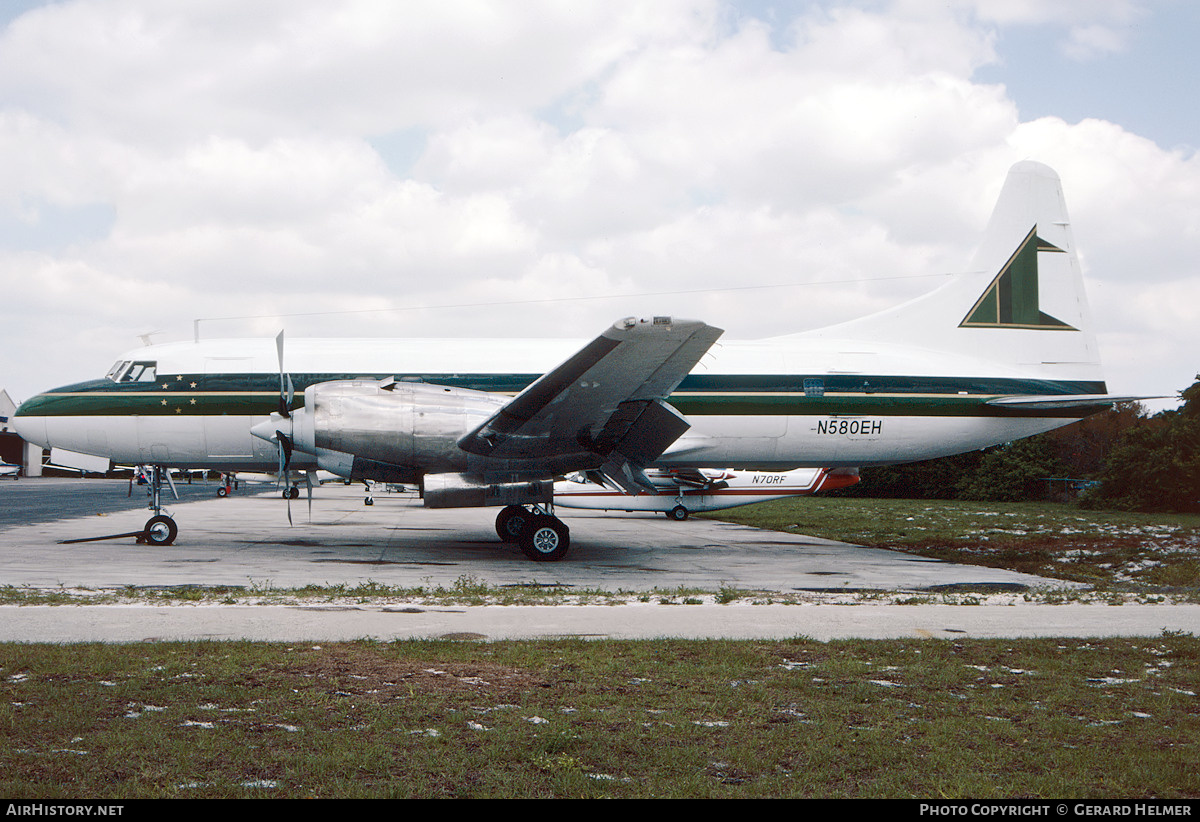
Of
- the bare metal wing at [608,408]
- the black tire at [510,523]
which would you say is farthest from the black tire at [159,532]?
the bare metal wing at [608,408]

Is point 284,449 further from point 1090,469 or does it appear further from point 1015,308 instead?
point 1090,469

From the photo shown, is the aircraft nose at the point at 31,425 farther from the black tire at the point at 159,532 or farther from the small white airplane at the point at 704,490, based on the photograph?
the small white airplane at the point at 704,490

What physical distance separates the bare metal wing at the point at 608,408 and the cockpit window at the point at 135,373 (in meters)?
7.03

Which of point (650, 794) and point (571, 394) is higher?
point (571, 394)

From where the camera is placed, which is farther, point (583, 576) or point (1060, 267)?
point (1060, 267)

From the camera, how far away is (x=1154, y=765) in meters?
4.59

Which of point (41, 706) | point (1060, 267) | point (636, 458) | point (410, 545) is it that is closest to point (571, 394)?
point (636, 458)

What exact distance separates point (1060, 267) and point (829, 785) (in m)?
17.4

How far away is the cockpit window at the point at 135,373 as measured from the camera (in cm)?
1662

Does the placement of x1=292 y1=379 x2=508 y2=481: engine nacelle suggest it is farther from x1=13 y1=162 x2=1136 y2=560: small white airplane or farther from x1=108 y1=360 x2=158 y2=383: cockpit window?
x1=108 y1=360 x2=158 y2=383: cockpit window

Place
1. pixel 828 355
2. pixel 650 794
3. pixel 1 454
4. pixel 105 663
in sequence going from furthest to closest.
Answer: pixel 1 454 → pixel 828 355 → pixel 105 663 → pixel 650 794

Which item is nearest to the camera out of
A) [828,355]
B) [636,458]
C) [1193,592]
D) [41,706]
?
[41,706]

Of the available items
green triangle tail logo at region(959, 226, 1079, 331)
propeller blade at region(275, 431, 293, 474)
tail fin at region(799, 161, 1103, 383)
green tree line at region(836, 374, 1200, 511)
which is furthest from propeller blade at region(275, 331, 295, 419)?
green tree line at region(836, 374, 1200, 511)

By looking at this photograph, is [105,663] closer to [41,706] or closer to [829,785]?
[41,706]
